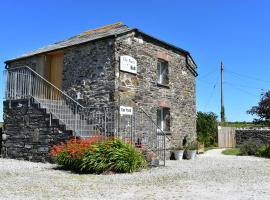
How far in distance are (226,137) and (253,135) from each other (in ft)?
8.83

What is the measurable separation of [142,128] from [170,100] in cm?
271

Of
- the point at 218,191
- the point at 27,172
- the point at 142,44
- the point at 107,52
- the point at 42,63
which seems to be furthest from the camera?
the point at 42,63

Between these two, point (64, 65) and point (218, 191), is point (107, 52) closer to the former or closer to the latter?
point (64, 65)

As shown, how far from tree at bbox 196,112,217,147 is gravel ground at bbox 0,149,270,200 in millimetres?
13652

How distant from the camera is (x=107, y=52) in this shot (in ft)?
48.1

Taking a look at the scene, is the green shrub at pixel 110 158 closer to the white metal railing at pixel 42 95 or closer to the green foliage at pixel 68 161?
the green foliage at pixel 68 161

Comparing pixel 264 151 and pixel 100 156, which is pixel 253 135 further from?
pixel 100 156

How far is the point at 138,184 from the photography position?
359 inches

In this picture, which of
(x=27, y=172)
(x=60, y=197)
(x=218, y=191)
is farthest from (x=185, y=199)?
(x=27, y=172)

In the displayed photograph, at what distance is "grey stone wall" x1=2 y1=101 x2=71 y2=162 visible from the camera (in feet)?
45.4

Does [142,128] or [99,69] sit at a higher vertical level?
[99,69]

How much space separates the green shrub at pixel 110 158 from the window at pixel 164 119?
545cm

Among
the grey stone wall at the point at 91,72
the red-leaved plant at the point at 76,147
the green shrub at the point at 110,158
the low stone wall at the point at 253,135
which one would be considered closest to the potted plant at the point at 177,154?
the grey stone wall at the point at 91,72

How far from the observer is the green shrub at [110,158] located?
11109 mm
